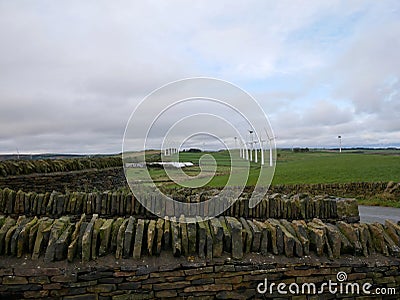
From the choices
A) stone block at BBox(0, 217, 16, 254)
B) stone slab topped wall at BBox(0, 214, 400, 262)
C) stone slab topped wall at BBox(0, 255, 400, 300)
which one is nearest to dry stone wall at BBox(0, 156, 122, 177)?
stone block at BBox(0, 217, 16, 254)

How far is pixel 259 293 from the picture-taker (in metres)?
3.44

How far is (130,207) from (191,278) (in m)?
2.47

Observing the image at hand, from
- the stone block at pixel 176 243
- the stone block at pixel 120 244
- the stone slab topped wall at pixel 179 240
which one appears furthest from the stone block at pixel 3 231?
the stone block at pixel 176 243

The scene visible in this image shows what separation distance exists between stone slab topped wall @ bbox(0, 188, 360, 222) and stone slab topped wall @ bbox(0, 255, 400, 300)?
6.26ft

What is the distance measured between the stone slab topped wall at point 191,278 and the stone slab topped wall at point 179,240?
10 centimetres

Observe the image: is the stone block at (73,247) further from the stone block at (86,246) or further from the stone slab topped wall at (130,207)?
the stone slab topped wall at (130,207)

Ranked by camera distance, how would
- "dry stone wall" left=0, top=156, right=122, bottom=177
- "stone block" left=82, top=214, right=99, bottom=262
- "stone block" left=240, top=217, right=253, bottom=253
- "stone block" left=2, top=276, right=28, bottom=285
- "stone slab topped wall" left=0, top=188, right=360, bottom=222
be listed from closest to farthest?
"stone block" left=2, top=276, right=28, bottom=285 → "stone block" left=82, top=214, right=99, bottom=262 → "stone block" left=240, top=217, right=253, bottom=253 → "stone slab topped wall" left=0, top=188, right=360, bottom=222 → "dry stone wall" left=0, top=156, right=122, bottom=177

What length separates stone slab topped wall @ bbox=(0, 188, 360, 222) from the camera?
17.9ft

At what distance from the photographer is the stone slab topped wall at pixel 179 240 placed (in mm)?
3354

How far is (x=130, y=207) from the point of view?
5.57 meters

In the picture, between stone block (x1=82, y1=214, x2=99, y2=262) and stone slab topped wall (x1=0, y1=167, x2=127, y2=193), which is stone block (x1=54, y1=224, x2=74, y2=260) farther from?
stone slab topped wall (x1=0, y1=167, x2=127, y2=193)

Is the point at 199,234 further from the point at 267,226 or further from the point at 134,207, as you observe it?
the point at 134,207

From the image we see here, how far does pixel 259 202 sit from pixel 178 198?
56.8 inches

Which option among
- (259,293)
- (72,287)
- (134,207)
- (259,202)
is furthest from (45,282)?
(259,202)
